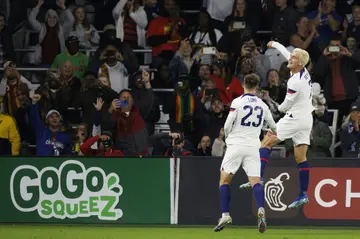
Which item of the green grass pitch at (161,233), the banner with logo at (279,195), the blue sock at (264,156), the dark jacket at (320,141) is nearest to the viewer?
the blue sock at (264,156)

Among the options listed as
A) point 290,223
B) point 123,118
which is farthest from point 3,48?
point 290,223

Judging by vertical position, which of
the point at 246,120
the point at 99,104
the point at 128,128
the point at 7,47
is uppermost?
the point at 7,47

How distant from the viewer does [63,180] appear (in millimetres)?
17953

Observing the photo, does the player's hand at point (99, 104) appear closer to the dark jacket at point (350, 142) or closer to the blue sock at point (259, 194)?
the dark jacket at point (350, 142)

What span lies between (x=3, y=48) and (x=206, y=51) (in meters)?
4.46

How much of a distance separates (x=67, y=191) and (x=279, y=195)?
365cm

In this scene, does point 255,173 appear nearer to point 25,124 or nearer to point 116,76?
point 116,76

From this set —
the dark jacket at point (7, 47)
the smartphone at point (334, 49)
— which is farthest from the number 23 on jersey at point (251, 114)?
the dark jacket at point (7, 47)

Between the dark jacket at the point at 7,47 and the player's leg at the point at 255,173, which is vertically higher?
the dark jacket at the point at 7,47

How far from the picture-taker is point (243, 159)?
15.0 meters

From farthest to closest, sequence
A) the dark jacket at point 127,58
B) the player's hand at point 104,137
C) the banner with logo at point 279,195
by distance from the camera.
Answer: the dark jacket at point 127,58 → the player's hand at point 104,137 → the banner with logo at point 279,195

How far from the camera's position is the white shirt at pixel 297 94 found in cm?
1512

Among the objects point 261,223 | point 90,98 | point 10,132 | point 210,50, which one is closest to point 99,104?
point 90,98

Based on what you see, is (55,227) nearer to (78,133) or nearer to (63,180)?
(63,180)
